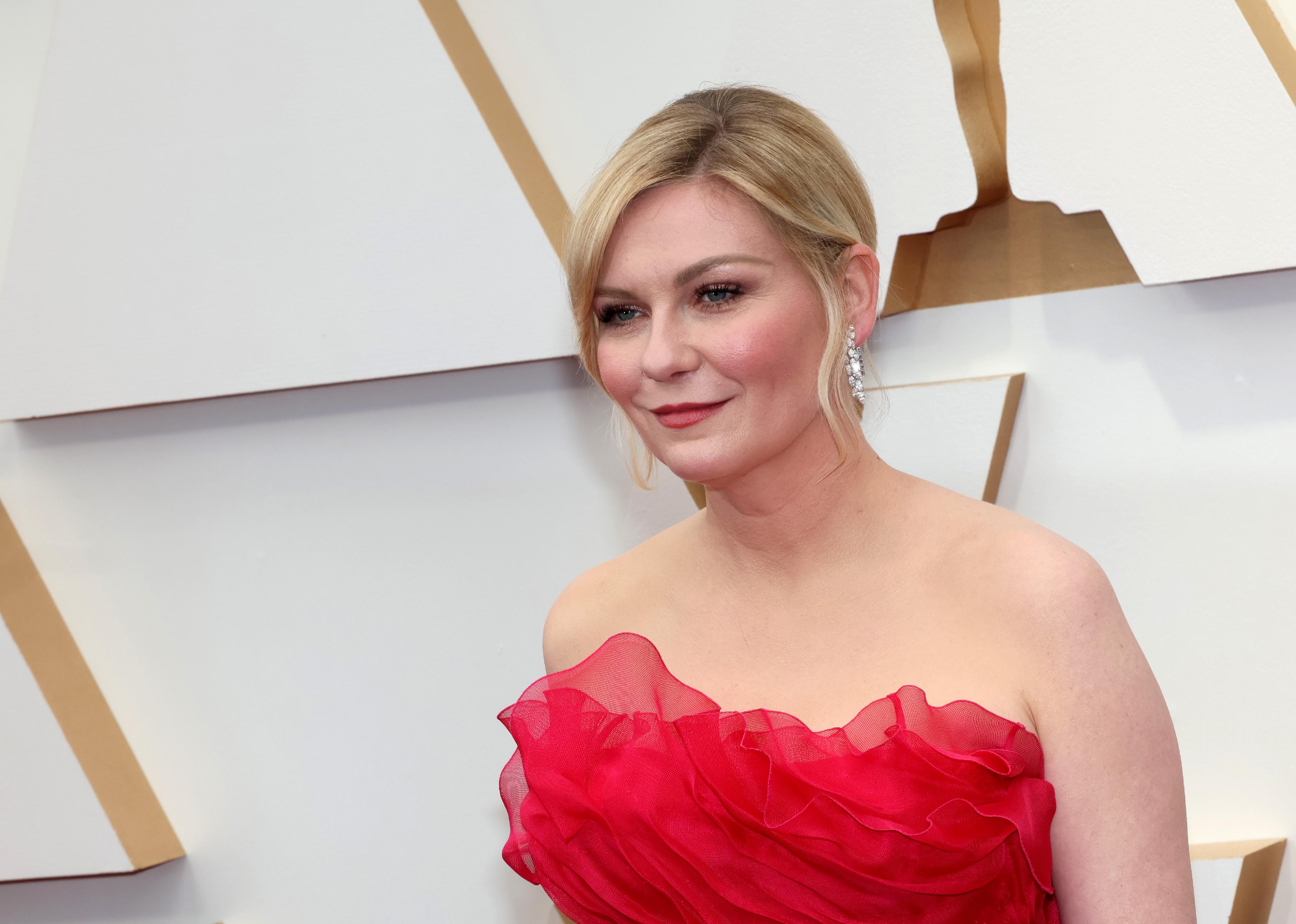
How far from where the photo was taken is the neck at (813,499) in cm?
94

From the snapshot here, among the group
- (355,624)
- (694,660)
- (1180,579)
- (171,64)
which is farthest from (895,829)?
(171,64)

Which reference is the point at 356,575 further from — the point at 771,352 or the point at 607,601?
the point at 771,352

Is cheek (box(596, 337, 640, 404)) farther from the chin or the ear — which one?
the ear

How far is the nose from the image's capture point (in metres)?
0.87

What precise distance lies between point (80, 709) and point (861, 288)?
1023 mm

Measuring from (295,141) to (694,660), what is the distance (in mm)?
679

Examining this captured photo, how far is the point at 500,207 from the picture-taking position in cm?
121

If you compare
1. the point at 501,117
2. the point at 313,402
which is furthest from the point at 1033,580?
the point at 313,402

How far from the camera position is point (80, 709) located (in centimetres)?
142

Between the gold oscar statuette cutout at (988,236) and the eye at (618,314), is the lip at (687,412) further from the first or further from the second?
the gold oscar statuette cutout at (988,236)

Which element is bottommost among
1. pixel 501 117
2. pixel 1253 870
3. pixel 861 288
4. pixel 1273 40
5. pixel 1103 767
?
pixel 1253 870

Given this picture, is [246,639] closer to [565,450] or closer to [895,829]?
[565,450]

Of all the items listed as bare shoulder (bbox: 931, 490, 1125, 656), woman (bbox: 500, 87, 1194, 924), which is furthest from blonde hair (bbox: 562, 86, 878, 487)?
bare shoulder (bbox: 931, 490, 1125, 656)

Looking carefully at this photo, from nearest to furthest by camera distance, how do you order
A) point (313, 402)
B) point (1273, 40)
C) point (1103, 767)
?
1. point (1103, 767)
2. point (1273, 40)
3. point (313, 402)
